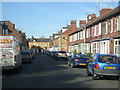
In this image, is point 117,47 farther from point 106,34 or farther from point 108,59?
point 108,59

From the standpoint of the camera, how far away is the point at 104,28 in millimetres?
32719

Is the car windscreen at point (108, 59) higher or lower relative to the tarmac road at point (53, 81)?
higher

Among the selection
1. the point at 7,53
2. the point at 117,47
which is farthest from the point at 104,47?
the point at 7,53

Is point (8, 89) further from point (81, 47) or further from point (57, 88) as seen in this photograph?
point (81, 47)

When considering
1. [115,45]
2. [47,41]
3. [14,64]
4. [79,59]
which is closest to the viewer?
[14,64]

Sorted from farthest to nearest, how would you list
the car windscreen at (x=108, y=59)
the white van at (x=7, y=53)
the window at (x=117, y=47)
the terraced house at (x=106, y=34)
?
the terraced house at (x=106, y=34)
the window at (x=117, y=47)
the white van at (x=7, y=53)
the car windscreen at (x=108, y=59)

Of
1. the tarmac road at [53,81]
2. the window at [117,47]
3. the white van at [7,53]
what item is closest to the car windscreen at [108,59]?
the tarmac road at [53,81]

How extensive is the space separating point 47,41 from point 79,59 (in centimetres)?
13031

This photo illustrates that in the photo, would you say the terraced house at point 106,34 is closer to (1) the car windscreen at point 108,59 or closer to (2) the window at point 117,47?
(2) the window at point 117,47

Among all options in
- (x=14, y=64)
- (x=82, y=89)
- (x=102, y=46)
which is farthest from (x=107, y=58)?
(x=102, y=46)

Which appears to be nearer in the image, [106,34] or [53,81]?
[53,81]

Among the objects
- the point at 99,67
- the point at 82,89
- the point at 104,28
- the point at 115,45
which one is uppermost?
the point at 104,28

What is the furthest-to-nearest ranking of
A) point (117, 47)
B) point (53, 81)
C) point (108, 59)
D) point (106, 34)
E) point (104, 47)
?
1. point (104, 47)
2. point (106, 34)
3. point (117, 47)
4. point (108, 59)
5. point (53, 81)

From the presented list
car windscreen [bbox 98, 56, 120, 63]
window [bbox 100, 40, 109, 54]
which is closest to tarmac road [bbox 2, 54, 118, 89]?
car windscreen [bbox 98, 56, 120, 63]
